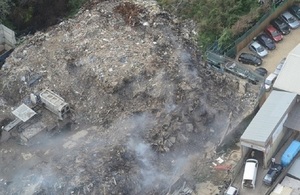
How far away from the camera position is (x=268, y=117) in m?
42.5

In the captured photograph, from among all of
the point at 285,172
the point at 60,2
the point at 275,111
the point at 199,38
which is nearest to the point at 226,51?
the point at 199,38

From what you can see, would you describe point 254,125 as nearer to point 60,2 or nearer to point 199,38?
point 199,38

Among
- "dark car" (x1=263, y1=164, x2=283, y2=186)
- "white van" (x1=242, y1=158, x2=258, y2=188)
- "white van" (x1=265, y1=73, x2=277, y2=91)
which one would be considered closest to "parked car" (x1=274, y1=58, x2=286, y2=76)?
"white van" (x1=265, y1=73, x2=277, y2=91)

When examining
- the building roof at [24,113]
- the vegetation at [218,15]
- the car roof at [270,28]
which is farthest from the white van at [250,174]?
the building roof at [24,113]

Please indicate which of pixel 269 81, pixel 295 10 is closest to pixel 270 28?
pixel 295 10

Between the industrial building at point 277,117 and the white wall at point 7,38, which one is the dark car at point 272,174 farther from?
the white wall at point 7,38

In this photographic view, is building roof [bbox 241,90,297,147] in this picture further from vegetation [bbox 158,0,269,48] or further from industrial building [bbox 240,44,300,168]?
vegetation [bbox 158,0,269,48]

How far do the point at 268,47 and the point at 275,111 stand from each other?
9064 mm

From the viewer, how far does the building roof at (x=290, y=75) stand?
44594mm

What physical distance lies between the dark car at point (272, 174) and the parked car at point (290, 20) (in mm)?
15199

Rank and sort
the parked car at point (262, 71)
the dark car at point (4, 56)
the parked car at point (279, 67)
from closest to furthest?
the parked car at point (279, 67), the parked car at point (262, 71), the dark car at point (4, 56)

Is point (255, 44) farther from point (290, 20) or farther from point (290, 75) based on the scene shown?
point (290, 75)

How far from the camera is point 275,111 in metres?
42.9

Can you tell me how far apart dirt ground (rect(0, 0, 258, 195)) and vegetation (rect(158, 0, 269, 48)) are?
40.3 inches
